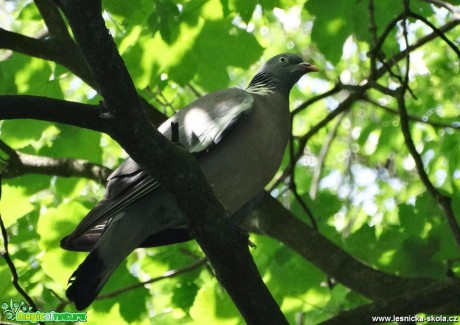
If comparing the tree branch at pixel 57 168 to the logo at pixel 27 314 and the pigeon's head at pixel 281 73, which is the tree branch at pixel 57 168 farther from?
the pigeon's head at pixel 281 73

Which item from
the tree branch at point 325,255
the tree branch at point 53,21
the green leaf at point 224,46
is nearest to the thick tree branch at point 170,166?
the tree branch at point 325,255

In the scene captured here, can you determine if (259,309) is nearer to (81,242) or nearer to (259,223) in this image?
(81,242)

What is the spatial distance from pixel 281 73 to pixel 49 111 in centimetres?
256

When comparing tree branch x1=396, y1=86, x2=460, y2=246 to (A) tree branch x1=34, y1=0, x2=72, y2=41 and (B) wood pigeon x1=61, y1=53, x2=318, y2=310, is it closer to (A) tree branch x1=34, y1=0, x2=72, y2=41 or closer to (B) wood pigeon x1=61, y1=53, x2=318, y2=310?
(B) wood pigeon x1=61, y1=53, x2=318, y2=310

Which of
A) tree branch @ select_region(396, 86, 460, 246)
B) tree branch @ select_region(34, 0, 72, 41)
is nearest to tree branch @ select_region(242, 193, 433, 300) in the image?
tree branch @ select_region(396, 86, 460, 246)

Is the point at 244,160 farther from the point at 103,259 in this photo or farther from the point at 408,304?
the point at 408,304

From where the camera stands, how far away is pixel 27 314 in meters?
3.76

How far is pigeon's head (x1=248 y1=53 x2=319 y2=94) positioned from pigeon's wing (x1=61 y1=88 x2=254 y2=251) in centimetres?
67

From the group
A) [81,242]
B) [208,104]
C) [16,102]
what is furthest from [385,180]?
[16,102]

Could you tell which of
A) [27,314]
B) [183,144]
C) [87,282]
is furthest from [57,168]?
[87,282]

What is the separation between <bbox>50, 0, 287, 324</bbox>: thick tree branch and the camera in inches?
94.0

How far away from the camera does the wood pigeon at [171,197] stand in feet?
10.8

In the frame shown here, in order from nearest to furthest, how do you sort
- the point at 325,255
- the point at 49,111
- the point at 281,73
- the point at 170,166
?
1. the point at 49,111
2. the point at 170,166
3. the point at 325,255
4. the point at 281,73

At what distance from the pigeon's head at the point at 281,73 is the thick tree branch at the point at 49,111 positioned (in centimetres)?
219
